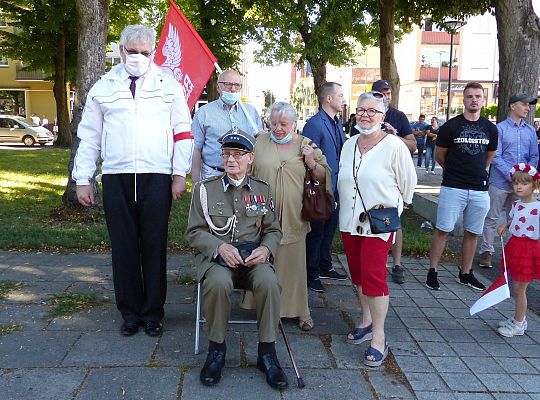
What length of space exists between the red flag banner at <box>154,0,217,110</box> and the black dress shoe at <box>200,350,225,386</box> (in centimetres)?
276

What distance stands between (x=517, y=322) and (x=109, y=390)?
3.27 meters

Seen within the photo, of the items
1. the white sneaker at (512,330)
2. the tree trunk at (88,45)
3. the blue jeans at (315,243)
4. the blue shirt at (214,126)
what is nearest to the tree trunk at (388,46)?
the tree trunk at (88,45)

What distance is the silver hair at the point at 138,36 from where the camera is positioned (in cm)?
392

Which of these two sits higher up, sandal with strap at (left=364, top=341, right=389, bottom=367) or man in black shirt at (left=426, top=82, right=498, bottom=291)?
man in black shirt at (left=426, top=82, right=498, bottom=291)

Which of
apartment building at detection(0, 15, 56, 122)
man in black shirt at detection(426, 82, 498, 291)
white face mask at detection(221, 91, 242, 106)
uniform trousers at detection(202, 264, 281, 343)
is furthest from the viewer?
apartment building at detection(0, 15, 56, 122)

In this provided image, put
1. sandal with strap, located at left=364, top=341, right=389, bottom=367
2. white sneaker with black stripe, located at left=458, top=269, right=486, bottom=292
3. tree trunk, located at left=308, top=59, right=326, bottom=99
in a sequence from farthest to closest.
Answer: tree trunk, located at left=308, top=59, right=326, bottom=99
white sneaker with black stripe, located at left=458, top=269, right=486, bottom=292
sandal with strap, located at left=364, top=341, right=389, bottom=367

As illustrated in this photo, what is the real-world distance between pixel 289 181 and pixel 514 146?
325 centimetres

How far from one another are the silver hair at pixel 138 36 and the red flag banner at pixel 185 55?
123cm

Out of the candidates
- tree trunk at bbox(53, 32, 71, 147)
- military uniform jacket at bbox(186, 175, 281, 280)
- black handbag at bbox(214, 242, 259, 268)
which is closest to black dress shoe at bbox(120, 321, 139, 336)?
military uniform jacket at bbox(186, 175, 281, 280)

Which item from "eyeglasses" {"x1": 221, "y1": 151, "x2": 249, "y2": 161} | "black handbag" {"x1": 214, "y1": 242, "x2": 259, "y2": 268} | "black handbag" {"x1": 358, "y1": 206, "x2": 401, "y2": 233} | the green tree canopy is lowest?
"black handbag" {"x1": 214, "y1": 242, "x2": 259, "y2": 268}

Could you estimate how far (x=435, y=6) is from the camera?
39.6 ft

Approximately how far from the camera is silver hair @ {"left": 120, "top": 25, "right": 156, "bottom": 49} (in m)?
3.92

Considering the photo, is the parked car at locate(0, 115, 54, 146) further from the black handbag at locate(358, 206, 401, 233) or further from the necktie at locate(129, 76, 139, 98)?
the black handbag at locate(358, 206, 401, 233)

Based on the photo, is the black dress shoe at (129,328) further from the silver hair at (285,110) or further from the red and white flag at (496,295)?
the red and white flag at (496,295)
